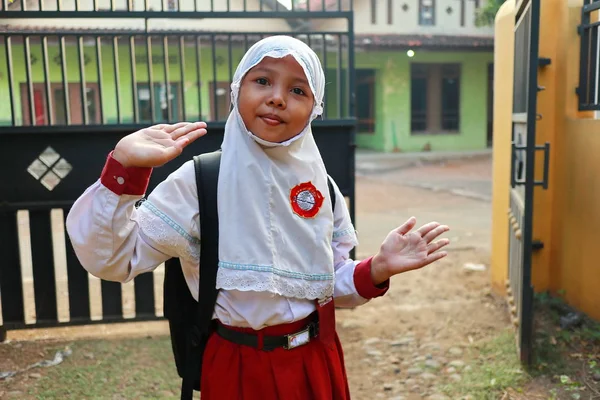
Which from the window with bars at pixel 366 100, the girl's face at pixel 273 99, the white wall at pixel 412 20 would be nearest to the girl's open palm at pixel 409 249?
the girl's face at pixel 273 99

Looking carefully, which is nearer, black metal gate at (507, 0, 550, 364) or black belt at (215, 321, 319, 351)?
black belt at (215, 321, 319, 351)

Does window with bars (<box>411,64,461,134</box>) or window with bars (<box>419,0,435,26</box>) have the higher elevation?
window with bars (<box>419,0,435,26</box>)

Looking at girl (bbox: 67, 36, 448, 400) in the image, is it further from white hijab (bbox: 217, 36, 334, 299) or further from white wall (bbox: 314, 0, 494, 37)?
white wall (bbox: 314, 0, 494, 37)

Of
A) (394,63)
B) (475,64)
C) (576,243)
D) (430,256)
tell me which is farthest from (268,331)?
(475,64)

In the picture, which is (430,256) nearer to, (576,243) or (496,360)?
(496,360)

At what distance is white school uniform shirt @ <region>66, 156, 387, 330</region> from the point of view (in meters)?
1.57

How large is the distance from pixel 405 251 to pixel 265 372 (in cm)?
54

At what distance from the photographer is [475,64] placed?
1945cm

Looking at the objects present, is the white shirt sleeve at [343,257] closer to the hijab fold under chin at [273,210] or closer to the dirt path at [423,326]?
the hijab fold under chin at [273,210]

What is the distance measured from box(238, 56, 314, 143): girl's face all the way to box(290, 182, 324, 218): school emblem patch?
15 cm

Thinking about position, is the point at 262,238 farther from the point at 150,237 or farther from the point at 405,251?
the point at 405,251

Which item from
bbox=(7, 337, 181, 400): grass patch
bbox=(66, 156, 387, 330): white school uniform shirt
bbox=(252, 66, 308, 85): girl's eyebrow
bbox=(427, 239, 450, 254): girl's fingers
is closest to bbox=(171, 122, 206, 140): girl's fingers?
bbox=(66, 156, 387, 330): white school uniform shirt

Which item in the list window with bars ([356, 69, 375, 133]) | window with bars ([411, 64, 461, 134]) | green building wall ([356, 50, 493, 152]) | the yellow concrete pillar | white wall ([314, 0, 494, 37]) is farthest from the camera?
window with bars ([356, 69, 375, 133])

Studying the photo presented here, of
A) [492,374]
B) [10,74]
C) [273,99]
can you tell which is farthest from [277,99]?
[10,74]
